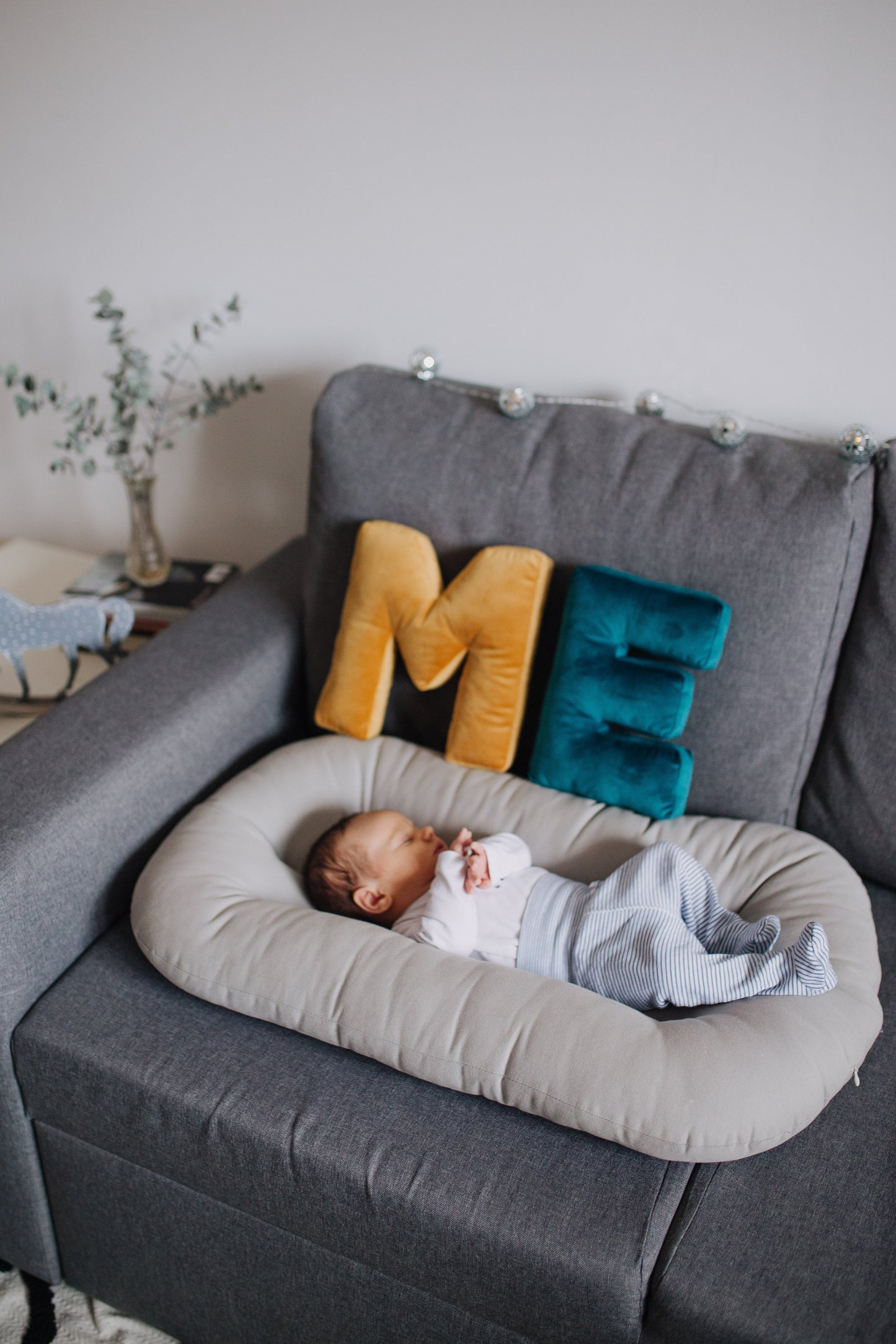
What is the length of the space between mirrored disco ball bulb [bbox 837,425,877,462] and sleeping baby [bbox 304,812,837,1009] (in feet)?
1.91

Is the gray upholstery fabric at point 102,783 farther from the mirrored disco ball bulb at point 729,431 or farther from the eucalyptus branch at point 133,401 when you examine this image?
the mirrored disco ball bulb at point 729,431

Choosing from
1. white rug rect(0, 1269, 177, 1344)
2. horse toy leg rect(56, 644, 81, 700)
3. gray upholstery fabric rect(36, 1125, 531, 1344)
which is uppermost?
horse toy leg rect(56, 644, 81, 700)

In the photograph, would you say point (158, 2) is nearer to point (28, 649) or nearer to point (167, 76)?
point (167, 76)

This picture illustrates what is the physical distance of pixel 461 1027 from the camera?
1025mm

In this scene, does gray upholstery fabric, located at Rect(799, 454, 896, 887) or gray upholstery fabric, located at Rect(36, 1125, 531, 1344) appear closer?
gray upholstery fabric, located at Rect(36, 1125, 531, 1344)

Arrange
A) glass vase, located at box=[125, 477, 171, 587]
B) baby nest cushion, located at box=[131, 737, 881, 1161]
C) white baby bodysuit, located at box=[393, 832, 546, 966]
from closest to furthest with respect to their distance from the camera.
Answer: baby nest cushion, located at box=[131, 737, 881, 1161] → white baby bodysuit, located at box=[393, 832, 546, 966] → glass vase, located at box=[125, 477, 171, 587]

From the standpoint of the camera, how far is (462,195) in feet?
5.06

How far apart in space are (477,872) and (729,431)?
2.30 feet

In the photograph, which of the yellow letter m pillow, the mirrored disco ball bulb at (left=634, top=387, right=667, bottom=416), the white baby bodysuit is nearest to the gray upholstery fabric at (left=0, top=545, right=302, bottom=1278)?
the yellow letter m pillow

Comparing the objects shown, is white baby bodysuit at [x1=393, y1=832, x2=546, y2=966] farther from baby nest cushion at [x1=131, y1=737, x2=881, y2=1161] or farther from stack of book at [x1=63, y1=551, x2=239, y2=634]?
stack of book at [x1=63, y1=551, x2=239, y2=634]

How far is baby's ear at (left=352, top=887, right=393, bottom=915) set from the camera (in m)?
1.29

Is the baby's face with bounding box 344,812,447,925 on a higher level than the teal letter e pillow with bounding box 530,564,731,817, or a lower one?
lower

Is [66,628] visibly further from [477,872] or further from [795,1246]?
[795,1246]

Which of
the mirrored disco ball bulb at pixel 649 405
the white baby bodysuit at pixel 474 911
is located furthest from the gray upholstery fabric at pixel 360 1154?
the mirrored disco ball bulb at pixel 649 405
